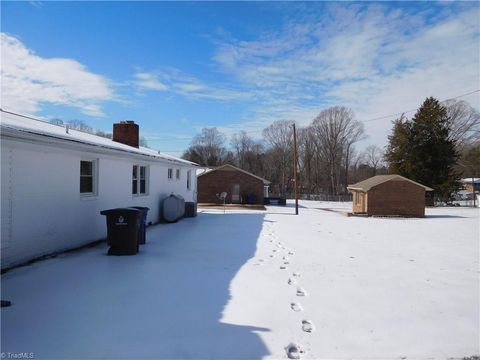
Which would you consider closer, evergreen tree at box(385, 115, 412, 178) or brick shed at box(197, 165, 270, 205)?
brick shed at box(197, 165, 270, 205)

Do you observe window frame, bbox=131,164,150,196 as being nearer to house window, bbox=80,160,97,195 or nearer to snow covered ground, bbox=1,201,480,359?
house window, bbox=80,160,97,195

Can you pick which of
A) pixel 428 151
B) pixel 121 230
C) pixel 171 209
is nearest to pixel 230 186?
pixel 171 209

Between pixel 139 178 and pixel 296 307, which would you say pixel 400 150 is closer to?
pixel 139 178

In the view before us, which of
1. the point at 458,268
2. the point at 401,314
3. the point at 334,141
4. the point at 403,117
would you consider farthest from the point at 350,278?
the point at 334,141

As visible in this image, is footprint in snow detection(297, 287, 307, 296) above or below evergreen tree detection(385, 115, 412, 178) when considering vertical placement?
below

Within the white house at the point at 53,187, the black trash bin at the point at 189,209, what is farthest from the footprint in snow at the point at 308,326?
the black trash bin at the point at 189,209

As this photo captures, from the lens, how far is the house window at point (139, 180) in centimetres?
1499

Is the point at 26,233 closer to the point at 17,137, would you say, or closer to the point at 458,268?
the point at 17,137

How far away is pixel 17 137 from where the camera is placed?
24.5ft

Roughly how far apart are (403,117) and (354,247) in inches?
1777

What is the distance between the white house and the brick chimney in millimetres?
3738

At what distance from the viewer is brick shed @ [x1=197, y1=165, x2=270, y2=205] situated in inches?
1681

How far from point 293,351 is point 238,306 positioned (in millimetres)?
1562

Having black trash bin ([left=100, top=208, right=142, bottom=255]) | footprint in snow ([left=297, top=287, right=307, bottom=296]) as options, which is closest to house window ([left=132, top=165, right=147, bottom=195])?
black trash bin ([left=100, top=208, right=142, bottom=255])
